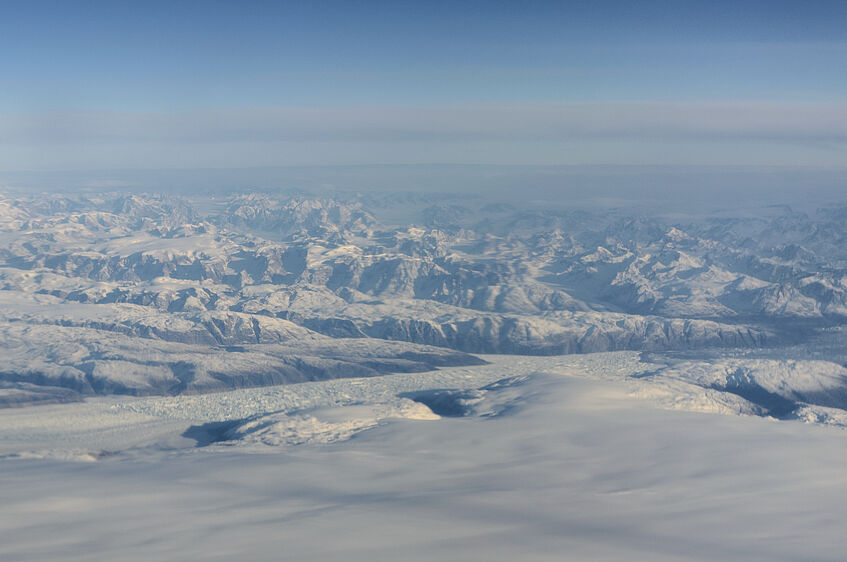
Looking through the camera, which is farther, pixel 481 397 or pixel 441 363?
pixel 441 363

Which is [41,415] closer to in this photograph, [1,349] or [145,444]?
[145,444]

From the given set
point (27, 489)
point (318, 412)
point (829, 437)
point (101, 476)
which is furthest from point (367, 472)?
point (318, 412)

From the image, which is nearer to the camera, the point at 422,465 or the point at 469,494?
the point at 469,494

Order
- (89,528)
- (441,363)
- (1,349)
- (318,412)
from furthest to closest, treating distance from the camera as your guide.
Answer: (441,363) → (1,349) → (318,412) → (89,528)

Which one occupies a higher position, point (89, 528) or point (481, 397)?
point (89, 528)

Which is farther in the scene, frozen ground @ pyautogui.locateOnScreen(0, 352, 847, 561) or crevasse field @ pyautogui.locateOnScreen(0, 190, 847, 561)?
crevasse field @ pyautogui.locateOnScreen(0, 190, 847, 561)

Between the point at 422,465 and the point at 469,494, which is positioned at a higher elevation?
the point at 469,494

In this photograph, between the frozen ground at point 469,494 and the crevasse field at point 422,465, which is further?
the crevasse field at point 422,465

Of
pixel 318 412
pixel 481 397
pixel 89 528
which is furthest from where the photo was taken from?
pixel 481 397
